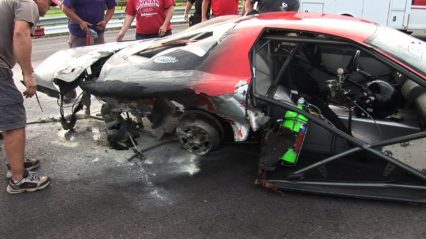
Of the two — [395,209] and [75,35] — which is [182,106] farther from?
[75,35]

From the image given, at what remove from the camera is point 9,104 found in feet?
9.95

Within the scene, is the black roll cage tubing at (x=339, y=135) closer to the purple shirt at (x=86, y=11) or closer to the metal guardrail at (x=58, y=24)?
the purple shirt at (x=86, y=11)

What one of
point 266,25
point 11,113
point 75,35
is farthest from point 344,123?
point 75,35

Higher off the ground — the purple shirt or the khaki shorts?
the purple shirt

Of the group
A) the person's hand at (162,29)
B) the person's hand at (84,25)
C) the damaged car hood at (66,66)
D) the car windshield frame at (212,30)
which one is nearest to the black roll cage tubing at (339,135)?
the car windshield frame at (212,30)

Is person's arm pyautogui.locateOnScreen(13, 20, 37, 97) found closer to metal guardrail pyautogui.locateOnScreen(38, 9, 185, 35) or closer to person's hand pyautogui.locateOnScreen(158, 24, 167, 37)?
person's hand pyautogui.locateOnScreen(158, 24, 167, 37)

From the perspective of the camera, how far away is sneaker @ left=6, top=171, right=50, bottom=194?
316cm

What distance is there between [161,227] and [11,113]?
137cm

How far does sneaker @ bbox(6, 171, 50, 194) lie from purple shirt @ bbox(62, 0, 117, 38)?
95.8 inches

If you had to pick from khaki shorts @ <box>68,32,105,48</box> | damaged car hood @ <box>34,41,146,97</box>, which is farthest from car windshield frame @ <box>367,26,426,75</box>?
khaki shorts @ <box>68,32,105,48</box>

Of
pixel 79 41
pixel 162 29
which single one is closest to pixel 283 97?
pixel 162 29

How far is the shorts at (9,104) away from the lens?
3.01m

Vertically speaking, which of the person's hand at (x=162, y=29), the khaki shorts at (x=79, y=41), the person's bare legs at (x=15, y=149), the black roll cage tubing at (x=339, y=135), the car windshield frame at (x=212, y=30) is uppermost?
the car windshield frame at (x=212, y=30)

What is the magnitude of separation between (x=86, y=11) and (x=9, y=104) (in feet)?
7.63
